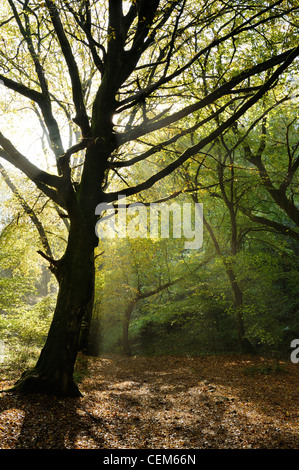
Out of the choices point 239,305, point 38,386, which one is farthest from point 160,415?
point 239,305

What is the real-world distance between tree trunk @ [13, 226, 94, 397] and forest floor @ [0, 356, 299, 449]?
0.24 m

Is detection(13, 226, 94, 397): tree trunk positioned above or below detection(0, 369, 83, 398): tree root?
above

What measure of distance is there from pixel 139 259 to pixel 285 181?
7.32 meters

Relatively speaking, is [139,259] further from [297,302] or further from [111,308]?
[297,302]

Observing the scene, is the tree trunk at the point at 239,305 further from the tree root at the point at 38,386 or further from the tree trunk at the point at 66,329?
the tree root at the point at 38,386

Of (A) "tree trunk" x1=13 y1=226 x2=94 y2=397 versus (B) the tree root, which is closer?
(B) the tree root

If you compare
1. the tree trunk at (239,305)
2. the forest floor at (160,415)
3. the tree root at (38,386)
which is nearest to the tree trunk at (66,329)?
the tree root at (38,386)

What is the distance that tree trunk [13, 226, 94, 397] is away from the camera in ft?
16.3

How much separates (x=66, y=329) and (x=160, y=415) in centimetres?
214

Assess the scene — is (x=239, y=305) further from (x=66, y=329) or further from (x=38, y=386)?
(x=38, y=386)

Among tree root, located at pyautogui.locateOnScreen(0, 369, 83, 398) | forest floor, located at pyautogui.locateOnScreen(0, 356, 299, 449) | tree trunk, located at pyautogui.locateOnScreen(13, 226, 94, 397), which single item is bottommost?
forest floor, located at pyautogui.locateOnScreen(0, 356, 299, 449)

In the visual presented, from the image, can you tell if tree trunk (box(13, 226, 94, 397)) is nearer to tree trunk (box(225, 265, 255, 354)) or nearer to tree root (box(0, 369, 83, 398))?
tree root (box(0, 369, 83, 398))

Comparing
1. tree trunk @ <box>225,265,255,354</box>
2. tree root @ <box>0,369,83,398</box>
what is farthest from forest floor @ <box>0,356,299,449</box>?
tree trunk @ <box>225,265,255,354</box>

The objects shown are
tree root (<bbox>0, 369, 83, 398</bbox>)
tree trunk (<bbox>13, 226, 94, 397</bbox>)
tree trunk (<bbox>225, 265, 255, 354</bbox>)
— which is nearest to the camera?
tree root (<bbox>0, 369, 83, 398</bbox>)
